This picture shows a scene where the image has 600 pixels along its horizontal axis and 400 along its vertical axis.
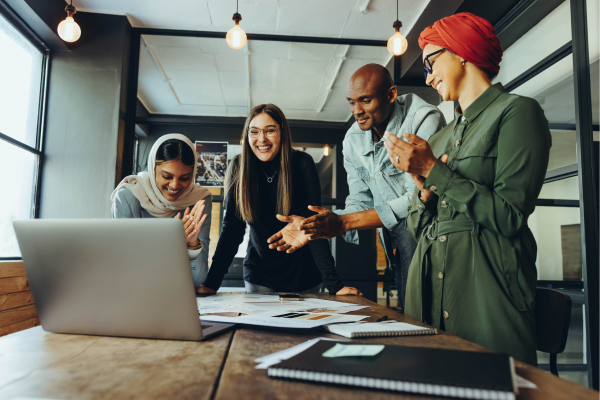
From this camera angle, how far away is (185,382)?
43 cm

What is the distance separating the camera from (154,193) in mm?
1991

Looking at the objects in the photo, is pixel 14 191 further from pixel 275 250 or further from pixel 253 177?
pixel 275 250

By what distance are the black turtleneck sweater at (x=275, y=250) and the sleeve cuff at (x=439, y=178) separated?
764 millimetres

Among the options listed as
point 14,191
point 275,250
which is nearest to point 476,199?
point 275,250

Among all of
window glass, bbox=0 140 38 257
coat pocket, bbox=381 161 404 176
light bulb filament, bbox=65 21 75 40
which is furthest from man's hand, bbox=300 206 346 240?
light bulb filament, bbox=65 21 75 40

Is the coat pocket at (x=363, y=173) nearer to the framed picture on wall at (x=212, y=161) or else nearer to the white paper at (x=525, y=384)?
the white paper at (x=525, y=384)

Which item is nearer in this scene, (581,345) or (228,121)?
(581,345)

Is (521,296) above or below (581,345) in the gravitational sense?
above

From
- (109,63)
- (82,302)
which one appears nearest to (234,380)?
(82,302)

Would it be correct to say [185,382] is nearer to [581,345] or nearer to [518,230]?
[518,230]

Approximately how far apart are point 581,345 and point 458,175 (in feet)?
5.35

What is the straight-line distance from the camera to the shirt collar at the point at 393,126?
5.55 feet

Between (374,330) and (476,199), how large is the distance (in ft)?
1.35

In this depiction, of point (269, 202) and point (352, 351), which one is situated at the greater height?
point (269, 202)
